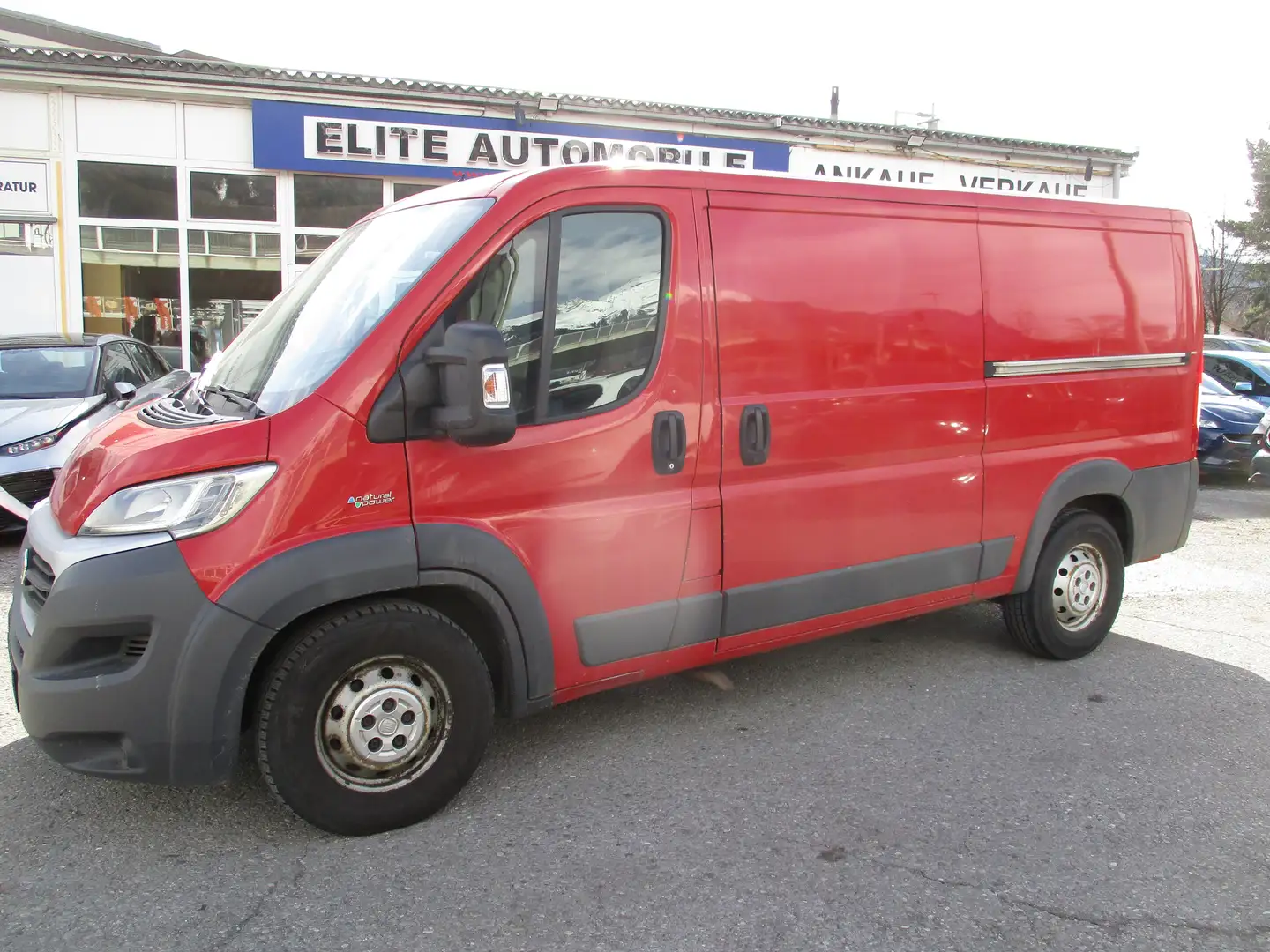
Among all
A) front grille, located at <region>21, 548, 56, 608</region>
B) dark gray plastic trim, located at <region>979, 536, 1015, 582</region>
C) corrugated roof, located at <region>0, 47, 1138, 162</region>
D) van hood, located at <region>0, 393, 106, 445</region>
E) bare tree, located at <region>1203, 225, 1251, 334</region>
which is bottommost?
dark gray plastic trim, located at <region>979, 536, 1015, 582</region>

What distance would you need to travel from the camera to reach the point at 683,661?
3.82 metres

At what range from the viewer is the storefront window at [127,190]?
42.4ft

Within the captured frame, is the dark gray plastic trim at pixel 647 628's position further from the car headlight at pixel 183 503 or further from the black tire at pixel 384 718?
the car headlight at pixel 183 503

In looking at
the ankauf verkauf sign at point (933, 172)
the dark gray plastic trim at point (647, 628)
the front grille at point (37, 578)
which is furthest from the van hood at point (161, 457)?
the ankauf verkauf sign at point (933, 172)

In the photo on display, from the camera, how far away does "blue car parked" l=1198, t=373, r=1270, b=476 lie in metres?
11.6

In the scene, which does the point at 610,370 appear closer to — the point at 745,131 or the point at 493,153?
the point at 493,153

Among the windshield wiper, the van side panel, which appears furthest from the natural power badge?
the van side panel

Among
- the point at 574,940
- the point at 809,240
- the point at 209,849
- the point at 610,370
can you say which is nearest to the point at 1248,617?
the point at 809,240

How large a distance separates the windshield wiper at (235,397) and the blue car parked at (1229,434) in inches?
440

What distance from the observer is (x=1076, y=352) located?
4.77 metres

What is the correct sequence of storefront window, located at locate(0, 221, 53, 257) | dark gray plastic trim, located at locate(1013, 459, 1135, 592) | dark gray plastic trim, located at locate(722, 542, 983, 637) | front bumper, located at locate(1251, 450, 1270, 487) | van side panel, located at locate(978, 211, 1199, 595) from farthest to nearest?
storefront window, located at locate(0, 221, 53, 257) < front bumper, located at locate(1251, 450, 1270, 487) < dark gray plastic trim, located at locate(1013, 459, 1135, 592) < van side panel, located at locate(978, 211, 1199, 595) < dark gray plastic trim, located at locate(722, 542, 983, 637)

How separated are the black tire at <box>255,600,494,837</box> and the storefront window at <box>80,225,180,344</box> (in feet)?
39.1

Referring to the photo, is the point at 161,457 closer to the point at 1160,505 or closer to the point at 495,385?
the point at 495,385

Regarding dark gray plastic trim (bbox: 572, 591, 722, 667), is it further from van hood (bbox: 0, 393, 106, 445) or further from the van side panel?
van hood (bbox: 0, 393, 106, 445)
